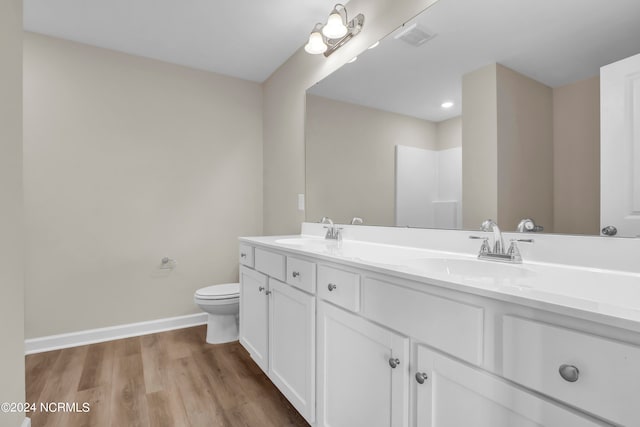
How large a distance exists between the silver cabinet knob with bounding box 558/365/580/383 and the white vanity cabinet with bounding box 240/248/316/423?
899 mm

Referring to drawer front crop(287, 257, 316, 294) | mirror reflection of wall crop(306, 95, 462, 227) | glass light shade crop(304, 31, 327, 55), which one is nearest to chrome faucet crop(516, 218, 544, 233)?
mirror reflection of wall crop(306, 95, 462, 227)

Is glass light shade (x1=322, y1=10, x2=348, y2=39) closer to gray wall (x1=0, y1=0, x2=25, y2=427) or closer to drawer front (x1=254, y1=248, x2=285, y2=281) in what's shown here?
drawer front (x1=254, y1=248, x2=285, y2=281)

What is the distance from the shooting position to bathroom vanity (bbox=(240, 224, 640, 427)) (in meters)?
0.55

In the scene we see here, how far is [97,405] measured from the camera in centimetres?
165

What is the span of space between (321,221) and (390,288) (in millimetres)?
1350

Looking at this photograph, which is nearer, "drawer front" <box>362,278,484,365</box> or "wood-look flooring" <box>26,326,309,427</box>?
"drawer front" <box>362,278,484,365</box>

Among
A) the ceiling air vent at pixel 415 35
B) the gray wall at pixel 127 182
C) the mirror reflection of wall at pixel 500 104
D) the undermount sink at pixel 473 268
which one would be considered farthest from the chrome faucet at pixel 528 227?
the gray wall at pixel 127 182

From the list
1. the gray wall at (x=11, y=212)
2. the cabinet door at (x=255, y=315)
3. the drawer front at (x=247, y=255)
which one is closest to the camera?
the gray wall at (x=11, y=212)

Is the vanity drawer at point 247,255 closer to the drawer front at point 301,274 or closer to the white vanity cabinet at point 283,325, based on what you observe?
the white vanity cabinet at point 283,325

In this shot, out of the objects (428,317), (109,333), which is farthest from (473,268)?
(109,333)

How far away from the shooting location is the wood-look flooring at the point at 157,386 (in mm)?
1539

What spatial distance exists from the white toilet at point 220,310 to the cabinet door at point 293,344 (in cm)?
78

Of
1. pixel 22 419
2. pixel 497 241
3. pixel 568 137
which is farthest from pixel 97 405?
pixel 568 137

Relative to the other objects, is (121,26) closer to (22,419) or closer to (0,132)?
(0,132)
